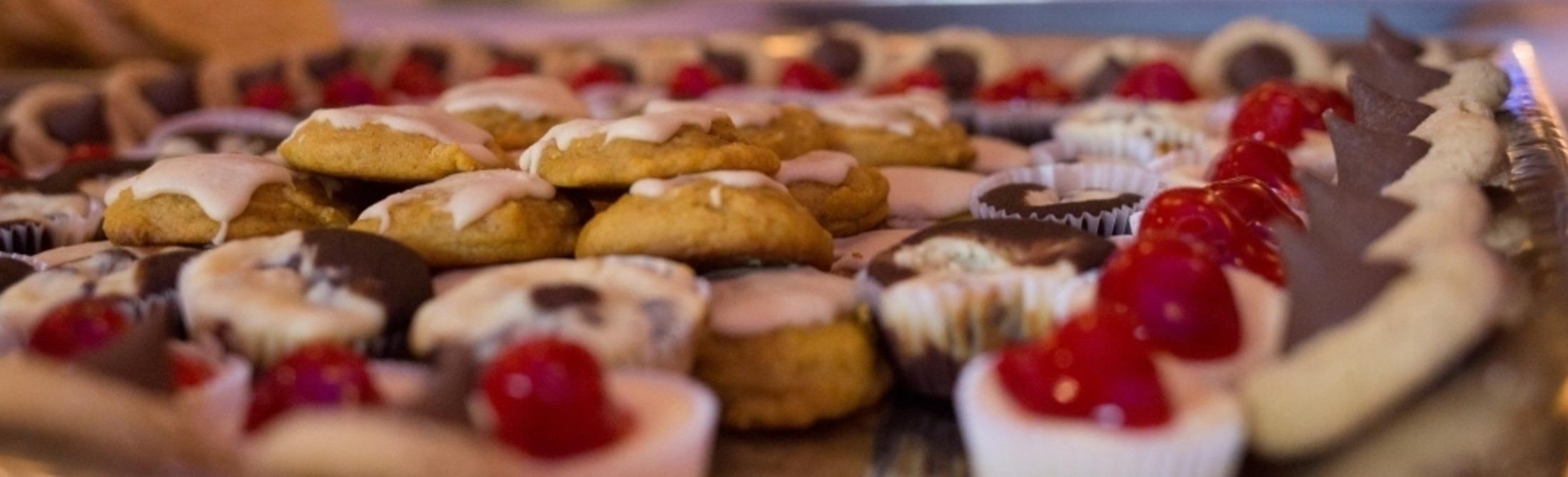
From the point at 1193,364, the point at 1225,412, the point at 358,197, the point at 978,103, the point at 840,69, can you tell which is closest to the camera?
the point at 1225,412

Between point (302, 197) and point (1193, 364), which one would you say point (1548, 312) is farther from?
point (302, 197)

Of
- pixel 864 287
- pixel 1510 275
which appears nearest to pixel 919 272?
pixel 864 287

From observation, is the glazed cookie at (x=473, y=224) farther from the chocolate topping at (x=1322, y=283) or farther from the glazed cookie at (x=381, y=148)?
the chocolate topping at (x=1322, y=283)

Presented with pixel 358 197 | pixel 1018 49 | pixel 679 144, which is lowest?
pixel 1018 49

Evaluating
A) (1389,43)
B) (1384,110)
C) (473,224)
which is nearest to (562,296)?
(473,224)

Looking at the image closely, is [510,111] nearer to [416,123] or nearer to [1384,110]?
[416,123]
